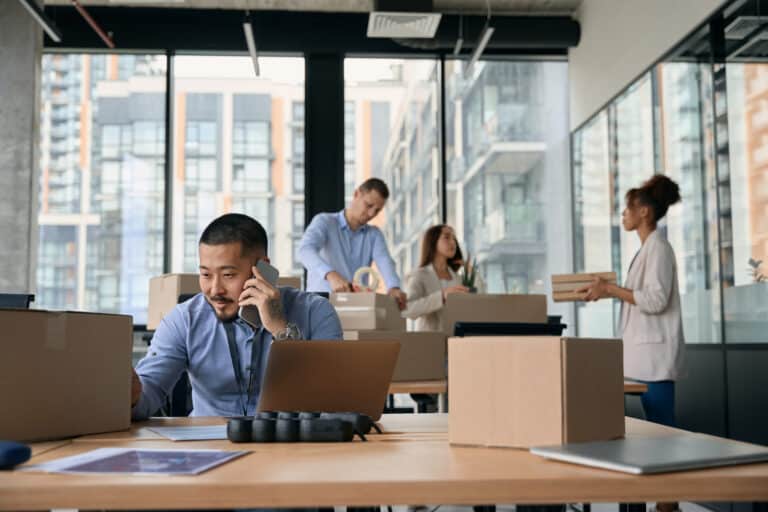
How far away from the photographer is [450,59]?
776 cm

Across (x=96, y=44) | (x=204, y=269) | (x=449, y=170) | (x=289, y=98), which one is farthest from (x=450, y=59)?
(x=204, y=269)

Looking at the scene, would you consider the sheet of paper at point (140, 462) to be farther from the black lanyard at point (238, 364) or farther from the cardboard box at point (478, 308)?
the cardboard box at point (478, 308)

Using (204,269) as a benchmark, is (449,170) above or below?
above

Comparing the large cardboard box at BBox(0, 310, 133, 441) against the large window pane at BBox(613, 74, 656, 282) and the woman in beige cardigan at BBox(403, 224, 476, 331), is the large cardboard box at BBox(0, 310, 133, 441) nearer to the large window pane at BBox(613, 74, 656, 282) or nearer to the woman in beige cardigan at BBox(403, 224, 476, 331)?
the woman in beige cardigan at BBox(403, 224, 476, 331)

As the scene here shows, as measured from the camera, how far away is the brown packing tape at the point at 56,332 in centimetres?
139

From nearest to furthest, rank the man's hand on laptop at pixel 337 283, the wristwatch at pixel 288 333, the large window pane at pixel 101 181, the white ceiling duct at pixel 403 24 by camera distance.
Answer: the wristwatch at pixel 288 333 < the man's hand on laptop at pixel 337 283 < the white ceiling duct at pixel 403 24 < the large window pane at pixel 101 181

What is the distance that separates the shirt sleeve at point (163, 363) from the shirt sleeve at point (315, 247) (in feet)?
9.19

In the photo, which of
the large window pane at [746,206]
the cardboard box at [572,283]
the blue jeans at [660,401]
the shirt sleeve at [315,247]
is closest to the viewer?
the blue jeans at [660,401]

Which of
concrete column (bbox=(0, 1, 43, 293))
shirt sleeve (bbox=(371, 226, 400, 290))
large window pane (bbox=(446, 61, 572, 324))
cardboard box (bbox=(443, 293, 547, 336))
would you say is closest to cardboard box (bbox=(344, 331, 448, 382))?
cardboard box (bbox=(443, 293, 547, 336))

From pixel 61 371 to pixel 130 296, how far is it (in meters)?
6.32

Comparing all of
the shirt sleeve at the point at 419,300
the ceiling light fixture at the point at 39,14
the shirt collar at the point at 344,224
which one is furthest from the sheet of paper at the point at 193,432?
the ceiling light fixture at the point at 39,14

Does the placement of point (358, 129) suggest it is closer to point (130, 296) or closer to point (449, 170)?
point (449, 170)

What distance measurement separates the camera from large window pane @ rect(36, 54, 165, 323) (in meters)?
7.45

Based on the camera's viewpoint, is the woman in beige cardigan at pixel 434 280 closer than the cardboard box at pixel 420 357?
No
